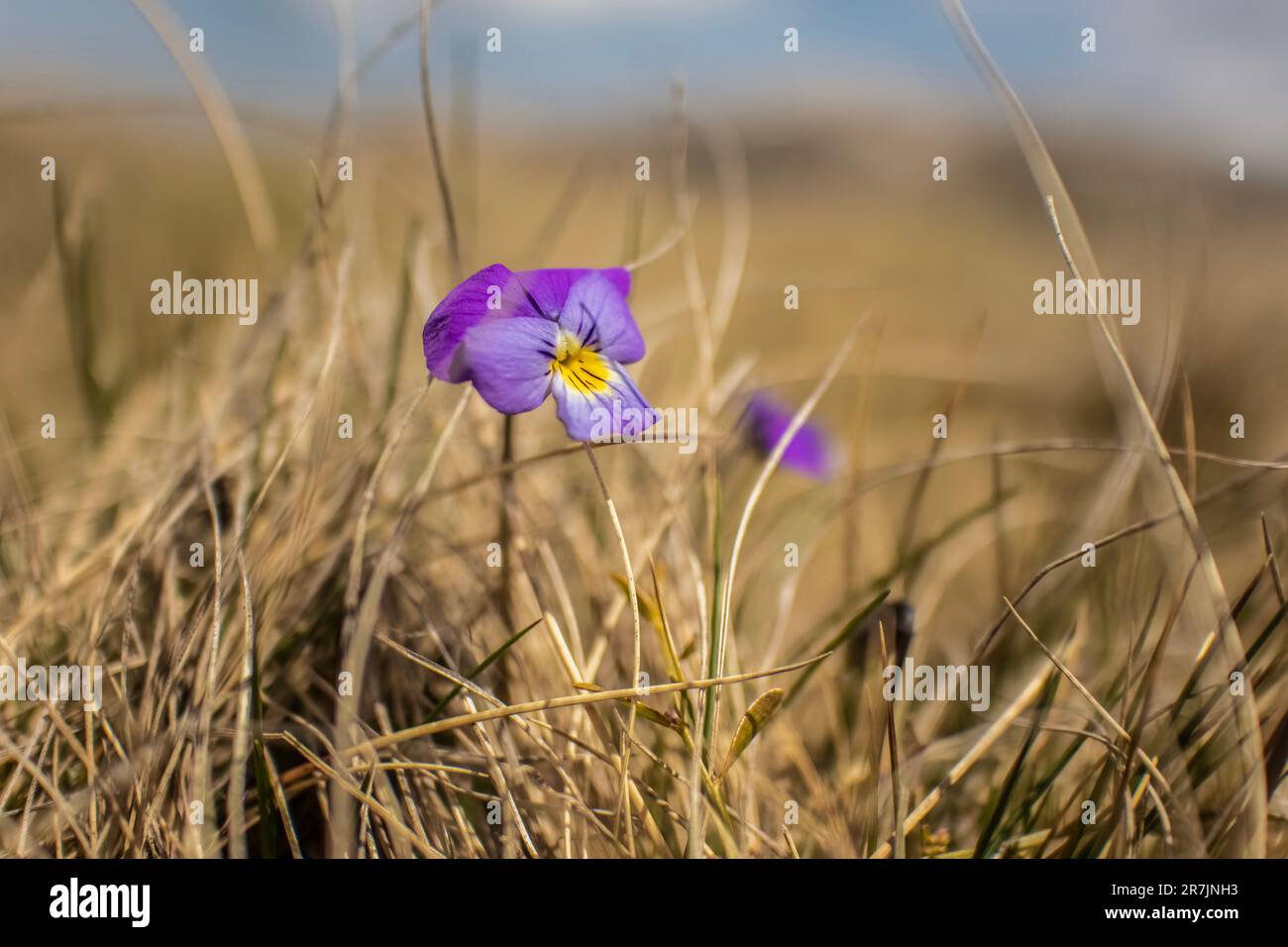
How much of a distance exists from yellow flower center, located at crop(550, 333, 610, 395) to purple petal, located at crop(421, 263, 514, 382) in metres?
0.06

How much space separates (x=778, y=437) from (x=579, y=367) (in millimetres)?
513

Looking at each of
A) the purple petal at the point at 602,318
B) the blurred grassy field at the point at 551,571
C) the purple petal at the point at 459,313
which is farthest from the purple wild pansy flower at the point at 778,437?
the purple petal at the point at 459,313

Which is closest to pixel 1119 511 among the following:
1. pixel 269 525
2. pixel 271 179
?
pixel 269 525

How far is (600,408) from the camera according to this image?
0.72 metres

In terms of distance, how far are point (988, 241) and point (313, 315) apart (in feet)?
8.82

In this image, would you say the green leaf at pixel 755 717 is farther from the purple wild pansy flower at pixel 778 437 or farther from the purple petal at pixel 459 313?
the purple wild pansy flower at pixel 778 437

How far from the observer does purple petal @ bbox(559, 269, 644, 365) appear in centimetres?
A: 73

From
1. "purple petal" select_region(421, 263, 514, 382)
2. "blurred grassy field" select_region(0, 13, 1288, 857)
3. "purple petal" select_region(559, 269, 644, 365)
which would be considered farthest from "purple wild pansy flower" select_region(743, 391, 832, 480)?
"purple petal" select_region(421, 263, 514, 382)

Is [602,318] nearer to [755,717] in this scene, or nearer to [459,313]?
[459,313]

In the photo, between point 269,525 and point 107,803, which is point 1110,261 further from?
point 107,803

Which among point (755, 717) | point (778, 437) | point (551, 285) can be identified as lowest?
point (755, 717)

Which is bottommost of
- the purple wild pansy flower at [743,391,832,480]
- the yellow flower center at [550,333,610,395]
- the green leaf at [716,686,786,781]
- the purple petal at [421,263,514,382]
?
the green leaf at [716,686,786,781]

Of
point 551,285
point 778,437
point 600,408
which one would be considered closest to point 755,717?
point 600,408

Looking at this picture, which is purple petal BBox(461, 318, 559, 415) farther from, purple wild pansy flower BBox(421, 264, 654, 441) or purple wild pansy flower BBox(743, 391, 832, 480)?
purple wild pansy flower BBox(743, 391, 832, 480)
